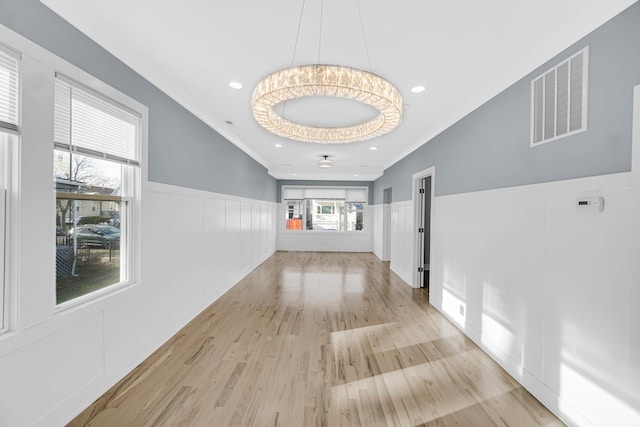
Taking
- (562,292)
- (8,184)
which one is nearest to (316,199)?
(562,292)

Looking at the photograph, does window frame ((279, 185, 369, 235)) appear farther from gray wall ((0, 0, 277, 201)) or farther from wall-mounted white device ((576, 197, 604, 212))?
wall-mounted white device ((576, 197, 604, 212))

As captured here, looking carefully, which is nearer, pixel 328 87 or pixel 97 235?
pixel 328 87

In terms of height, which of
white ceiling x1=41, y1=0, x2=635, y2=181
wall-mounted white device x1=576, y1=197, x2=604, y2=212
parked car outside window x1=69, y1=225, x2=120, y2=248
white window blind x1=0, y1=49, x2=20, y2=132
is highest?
white ceiling x1=41, y1=0, x2=635, y2=181

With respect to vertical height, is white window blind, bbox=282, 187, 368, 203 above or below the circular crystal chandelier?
below

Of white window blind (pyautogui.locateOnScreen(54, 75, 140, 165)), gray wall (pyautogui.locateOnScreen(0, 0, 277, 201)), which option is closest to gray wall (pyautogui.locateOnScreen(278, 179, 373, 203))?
gray wall (pyautogui.locateOnScreen(0, 0, 277, 201))

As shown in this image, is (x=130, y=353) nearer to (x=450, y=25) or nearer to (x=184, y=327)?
(x=184, y=327)

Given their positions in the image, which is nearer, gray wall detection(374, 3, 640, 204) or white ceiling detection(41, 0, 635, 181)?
gray wall detection(374, 3, 640, 204)

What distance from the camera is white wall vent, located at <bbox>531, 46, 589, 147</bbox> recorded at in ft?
6.42

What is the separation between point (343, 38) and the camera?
7.40 ft

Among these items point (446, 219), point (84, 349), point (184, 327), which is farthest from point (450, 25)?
point (184, 327)

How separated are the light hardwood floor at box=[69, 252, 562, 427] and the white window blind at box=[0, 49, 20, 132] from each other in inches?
80.6

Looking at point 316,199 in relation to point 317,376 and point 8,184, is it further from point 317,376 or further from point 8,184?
point 8,184

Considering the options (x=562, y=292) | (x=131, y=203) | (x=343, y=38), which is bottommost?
(x=562, y=292)

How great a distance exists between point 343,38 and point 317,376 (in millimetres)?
2972
